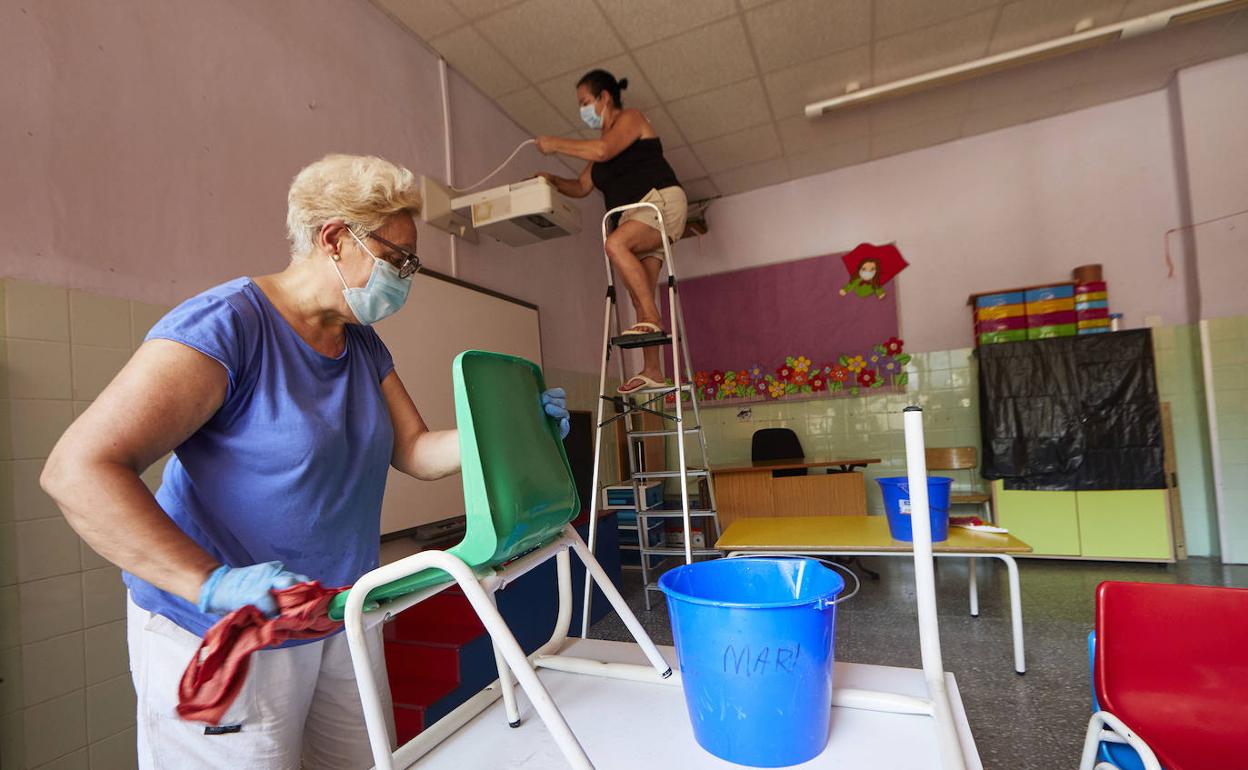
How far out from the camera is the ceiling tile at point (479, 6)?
2840 millimetres

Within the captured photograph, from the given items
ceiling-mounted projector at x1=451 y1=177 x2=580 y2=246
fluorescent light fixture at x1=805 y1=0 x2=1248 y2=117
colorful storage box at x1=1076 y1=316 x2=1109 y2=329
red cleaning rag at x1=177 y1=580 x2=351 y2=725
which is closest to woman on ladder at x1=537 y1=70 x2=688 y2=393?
ceiling-mounted projector at x1=451 y1=177 x2=580 y2=246

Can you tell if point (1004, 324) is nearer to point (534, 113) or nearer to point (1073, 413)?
point (1073, 413)

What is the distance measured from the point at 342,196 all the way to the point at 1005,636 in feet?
10.7

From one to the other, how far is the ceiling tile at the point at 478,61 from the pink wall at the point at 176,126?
0.26m

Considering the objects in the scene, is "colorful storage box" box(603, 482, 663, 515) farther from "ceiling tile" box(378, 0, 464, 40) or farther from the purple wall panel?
"ceiling tile" box(378, 0, 464, 40)

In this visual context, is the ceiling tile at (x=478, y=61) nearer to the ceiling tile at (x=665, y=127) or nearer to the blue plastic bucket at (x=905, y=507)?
the ceiling tile at (x=665, y=127)

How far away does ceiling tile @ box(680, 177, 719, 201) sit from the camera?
5176 mm

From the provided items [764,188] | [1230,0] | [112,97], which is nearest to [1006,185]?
[1230,0]

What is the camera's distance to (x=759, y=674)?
2.31 feet

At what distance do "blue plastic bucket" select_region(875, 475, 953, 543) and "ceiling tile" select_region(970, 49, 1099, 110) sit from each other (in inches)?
126

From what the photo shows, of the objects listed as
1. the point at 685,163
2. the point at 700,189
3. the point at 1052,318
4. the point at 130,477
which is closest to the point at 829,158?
the point at 700,189

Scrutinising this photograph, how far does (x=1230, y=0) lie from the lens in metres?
3.13

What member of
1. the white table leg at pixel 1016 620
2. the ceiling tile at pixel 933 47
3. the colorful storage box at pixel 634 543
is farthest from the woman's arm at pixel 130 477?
the ceiling tile at pixel 933 47

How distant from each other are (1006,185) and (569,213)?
384cm
